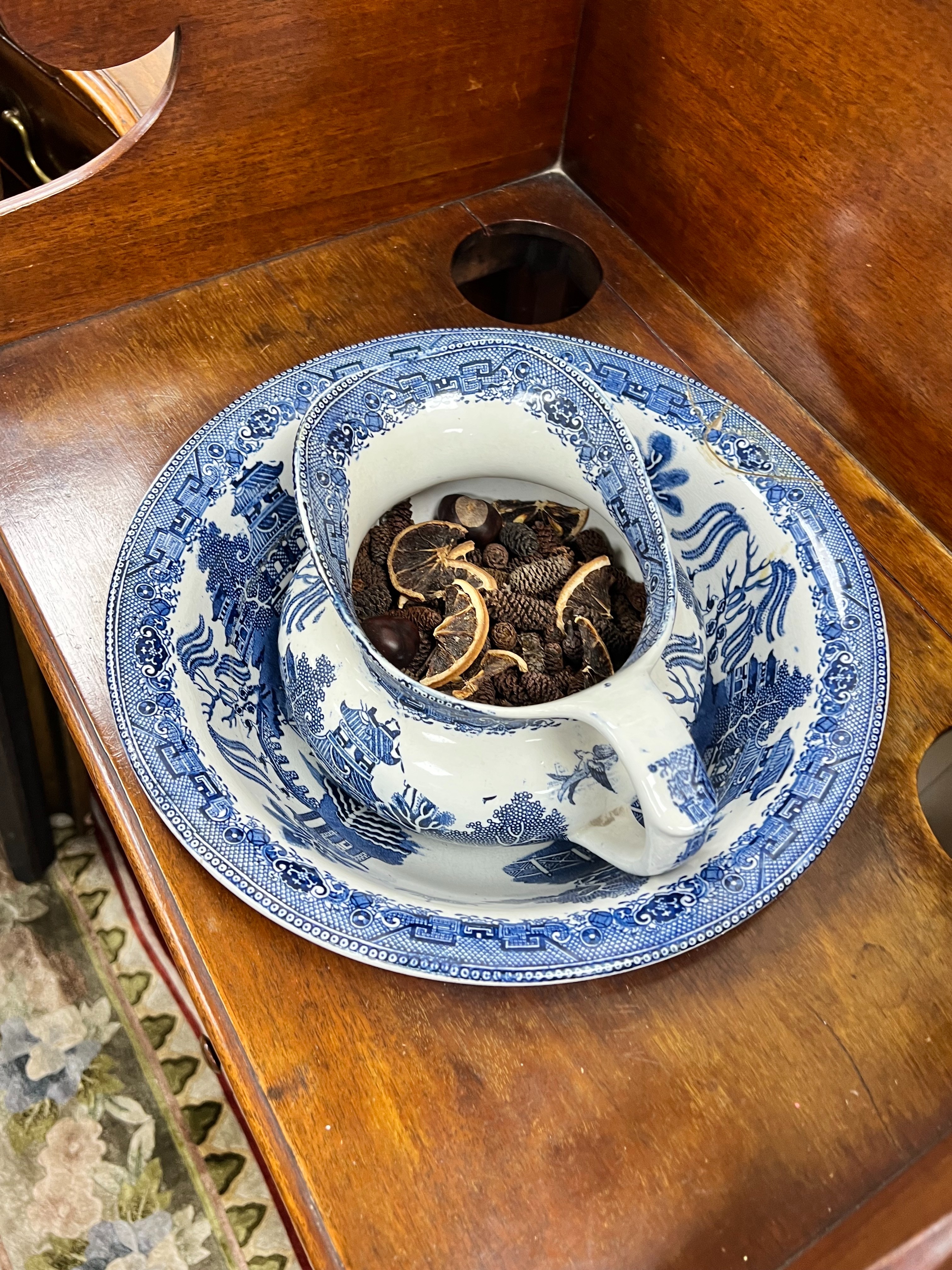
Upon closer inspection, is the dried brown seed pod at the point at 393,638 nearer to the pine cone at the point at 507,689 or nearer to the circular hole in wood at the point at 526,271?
the pine cone at the point at 507,689

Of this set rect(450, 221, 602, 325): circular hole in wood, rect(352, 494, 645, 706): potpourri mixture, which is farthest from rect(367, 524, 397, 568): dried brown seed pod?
rect(450, 221, 602, 325): circular hole in wood

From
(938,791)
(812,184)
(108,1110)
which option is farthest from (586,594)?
Answer: (108,1110)

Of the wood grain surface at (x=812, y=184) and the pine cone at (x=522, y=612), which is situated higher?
the wood grain surface at (x=812, y=184)

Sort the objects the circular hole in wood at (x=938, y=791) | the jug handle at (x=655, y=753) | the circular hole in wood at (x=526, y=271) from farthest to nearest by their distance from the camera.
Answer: the circular hole in wood at (x=938, y=791), the circular hole in wood at (x=526, y=271), the jug handle at (x=655, y=753)

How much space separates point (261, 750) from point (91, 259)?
335mm

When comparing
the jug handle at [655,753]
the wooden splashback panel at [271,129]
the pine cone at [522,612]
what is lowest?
the pine cone at [522,612]

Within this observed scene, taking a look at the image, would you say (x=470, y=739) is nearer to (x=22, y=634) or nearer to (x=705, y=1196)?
(x=705, y=1196)

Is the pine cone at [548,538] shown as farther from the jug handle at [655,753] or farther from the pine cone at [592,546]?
the jug handle at [655,753]

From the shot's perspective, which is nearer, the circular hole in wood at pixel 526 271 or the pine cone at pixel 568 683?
the pine cone at pixel 568 683

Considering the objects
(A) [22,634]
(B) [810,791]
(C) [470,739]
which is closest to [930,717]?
(B) [810,791]

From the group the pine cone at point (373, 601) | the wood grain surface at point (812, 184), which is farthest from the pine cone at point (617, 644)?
the wood grain surface at point (812, 184)

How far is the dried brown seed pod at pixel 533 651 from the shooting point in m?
0.55

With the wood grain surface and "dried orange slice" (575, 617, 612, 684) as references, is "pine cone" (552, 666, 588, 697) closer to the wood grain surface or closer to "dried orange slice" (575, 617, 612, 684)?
"dried orange slice" (575, 617, 612, 684)

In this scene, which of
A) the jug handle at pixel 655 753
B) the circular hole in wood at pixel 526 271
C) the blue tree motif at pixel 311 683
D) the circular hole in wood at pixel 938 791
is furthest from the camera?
the circular hole in wood at pixel 938 791
